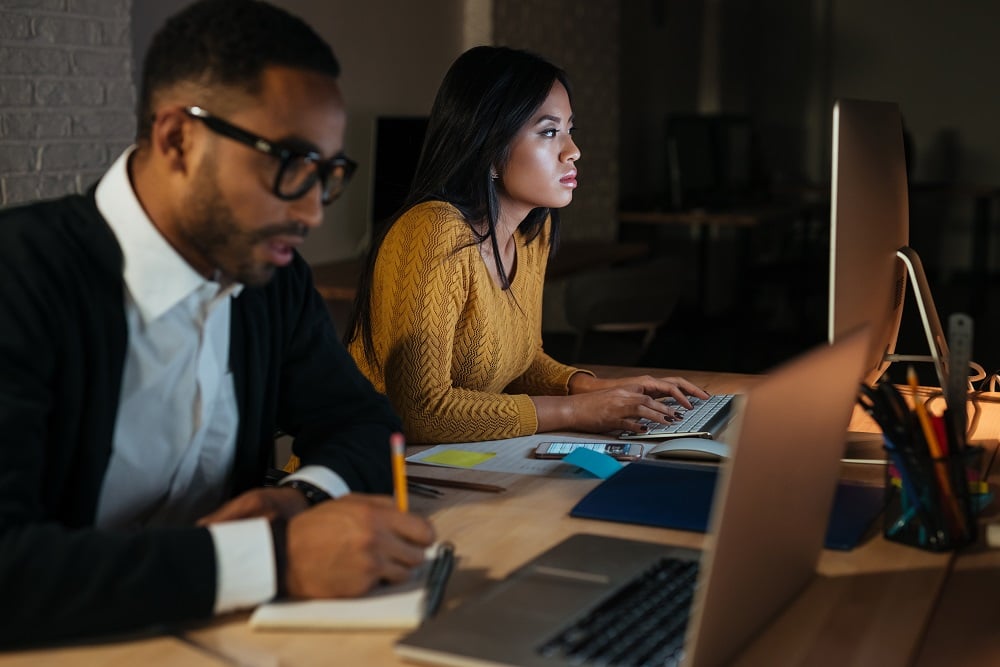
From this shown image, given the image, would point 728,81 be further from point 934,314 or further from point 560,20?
point 934,314

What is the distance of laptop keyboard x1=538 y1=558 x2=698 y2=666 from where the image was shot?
0.98 metres

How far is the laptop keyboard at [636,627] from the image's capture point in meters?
0.98

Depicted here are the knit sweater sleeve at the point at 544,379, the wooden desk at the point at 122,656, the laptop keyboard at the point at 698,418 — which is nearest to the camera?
the wooden desk at the point at 122,656

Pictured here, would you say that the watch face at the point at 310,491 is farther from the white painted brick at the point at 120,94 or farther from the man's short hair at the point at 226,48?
the white painted brick at the point at 120,94

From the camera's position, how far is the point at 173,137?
47.2 inches

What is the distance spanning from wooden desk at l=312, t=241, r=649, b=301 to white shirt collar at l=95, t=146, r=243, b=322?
→ 84.7 inches

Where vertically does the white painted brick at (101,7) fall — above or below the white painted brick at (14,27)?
above

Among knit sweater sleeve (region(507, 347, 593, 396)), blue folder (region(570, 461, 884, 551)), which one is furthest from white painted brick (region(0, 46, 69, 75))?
blue folder (region(570, 461, 884, 551))

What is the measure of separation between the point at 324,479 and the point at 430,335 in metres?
0.58

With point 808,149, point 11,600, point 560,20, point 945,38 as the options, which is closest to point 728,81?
point 808,149

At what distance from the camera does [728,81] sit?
28.3ft

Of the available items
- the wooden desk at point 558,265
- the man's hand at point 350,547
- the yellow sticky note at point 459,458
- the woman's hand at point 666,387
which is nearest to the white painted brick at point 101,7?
the wooden desk at point 558,265

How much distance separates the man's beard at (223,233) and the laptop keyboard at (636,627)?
0.48 m

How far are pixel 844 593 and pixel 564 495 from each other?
15.9 inches
